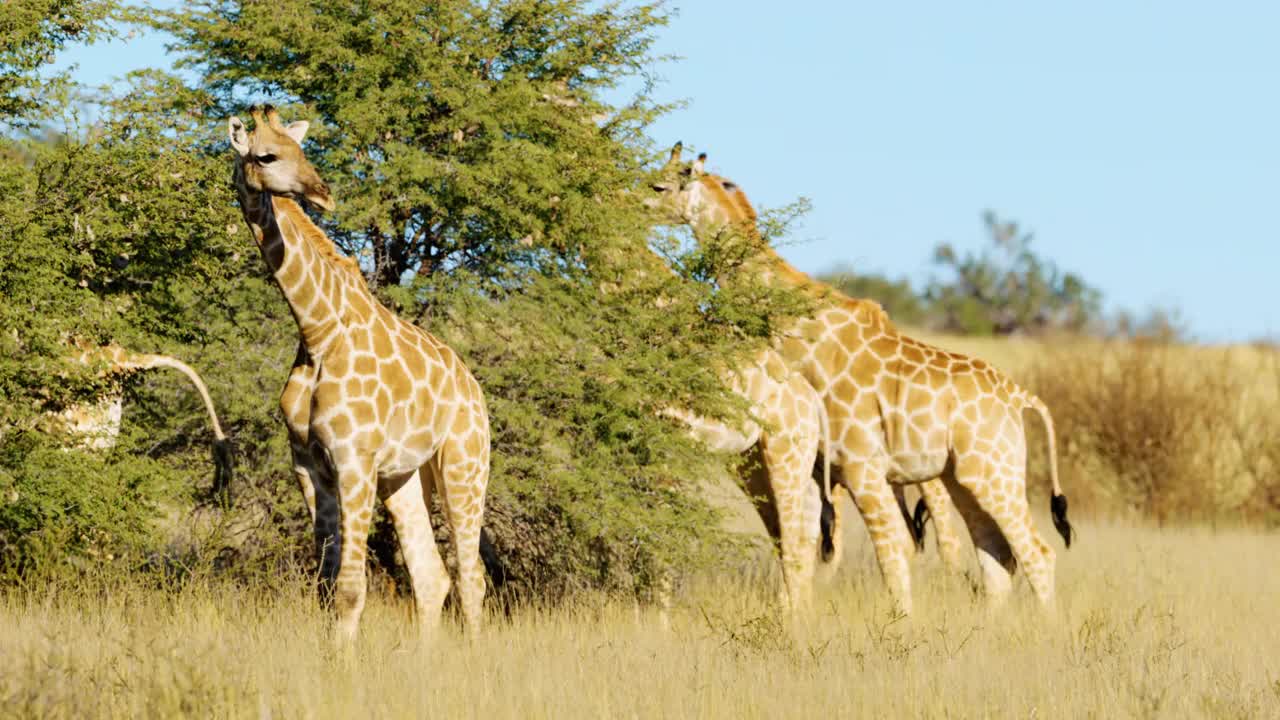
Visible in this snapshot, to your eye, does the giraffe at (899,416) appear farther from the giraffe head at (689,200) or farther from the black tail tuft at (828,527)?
the black tail tuft at (828,527)

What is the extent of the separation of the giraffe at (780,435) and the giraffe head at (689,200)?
1.34 feet

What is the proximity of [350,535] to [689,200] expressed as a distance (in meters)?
4.29

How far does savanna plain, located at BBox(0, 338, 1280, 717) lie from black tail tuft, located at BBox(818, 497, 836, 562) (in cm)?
102

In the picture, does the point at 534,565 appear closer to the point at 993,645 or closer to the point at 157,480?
the point at 157,480

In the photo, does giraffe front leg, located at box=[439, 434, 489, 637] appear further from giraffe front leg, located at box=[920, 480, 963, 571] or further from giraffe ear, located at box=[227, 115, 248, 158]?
giraffe front leg, located at box=[920, 480, 963, 571]

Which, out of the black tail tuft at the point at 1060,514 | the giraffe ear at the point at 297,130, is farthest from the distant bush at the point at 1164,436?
the giraffe ear at the point at 297,130

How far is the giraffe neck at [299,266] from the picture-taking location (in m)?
7.14

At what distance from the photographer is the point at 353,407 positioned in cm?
736

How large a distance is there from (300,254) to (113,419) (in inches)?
120

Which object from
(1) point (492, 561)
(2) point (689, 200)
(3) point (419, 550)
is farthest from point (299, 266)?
(2) point (689, 200)

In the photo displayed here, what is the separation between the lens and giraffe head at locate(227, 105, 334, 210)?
6.62 metres

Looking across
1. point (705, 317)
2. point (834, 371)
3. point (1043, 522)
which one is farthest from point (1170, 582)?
point (1043, 522)

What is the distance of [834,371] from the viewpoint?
10.5 meters

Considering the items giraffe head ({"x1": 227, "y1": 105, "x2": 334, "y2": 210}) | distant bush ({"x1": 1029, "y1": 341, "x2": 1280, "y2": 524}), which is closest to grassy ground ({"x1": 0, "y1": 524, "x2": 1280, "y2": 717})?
giraffe head ({"x1": 227, "y1": 105, "x2": 334, "y2": 210})
